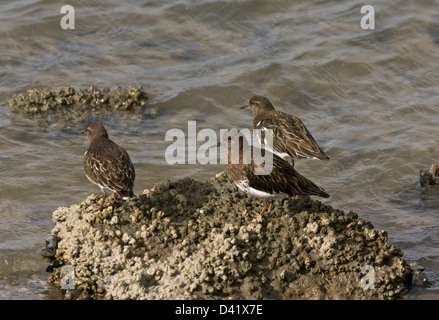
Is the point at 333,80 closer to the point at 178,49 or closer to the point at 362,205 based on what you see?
the point at 178,49

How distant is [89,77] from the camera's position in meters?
12.6

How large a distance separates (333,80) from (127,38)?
4.52m

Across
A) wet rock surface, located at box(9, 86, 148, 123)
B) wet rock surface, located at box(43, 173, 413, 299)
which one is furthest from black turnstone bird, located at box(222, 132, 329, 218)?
wet rock surface, located at box(9, 86, 148, 123)

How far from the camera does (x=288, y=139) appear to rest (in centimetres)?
848

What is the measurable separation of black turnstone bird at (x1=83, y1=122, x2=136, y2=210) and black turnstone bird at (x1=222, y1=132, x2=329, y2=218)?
1.09 meters

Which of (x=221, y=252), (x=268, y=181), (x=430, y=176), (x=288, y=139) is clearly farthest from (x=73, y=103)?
(x=221, y=252)

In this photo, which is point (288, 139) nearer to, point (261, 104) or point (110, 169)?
point (261, 104)

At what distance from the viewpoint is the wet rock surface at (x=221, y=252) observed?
5996mm

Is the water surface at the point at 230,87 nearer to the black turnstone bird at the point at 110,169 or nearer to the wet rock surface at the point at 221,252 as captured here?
the wet rock surface at the point at 221,252

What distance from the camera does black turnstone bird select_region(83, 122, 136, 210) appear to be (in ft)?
22.0

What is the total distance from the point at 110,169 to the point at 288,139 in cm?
260

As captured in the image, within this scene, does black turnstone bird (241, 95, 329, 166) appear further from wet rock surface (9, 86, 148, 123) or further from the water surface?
wet rock surface (9, 86, 148, 123)

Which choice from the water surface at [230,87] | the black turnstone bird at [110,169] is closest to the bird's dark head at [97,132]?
the black turnstone bird at [110,169]

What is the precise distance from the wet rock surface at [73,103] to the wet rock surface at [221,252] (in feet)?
16.4
